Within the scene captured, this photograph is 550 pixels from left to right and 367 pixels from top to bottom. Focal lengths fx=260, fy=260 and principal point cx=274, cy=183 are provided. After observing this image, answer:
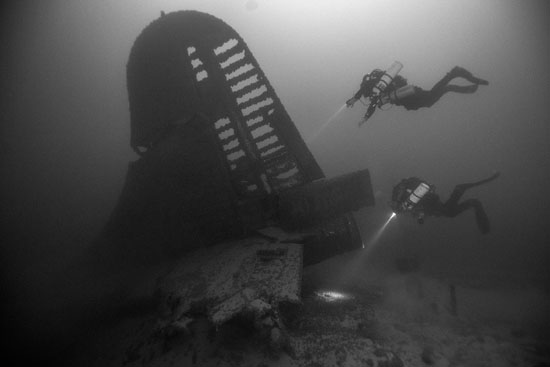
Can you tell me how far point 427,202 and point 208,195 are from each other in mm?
5512

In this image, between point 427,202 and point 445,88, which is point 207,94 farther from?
point 427,202

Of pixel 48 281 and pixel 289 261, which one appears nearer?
pixel 289 261

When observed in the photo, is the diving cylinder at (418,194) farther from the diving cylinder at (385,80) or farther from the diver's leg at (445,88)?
the diving cylinder at (385,80)

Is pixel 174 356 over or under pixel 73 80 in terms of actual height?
under

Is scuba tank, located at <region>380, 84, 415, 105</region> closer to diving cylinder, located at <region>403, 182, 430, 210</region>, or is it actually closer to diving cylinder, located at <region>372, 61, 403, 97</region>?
diving cylinder, located at <region>372, 61, 403, 97</region>

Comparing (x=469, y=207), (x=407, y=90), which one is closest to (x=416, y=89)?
(x=407, y=90)

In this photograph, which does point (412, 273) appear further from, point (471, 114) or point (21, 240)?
point (471, 114)

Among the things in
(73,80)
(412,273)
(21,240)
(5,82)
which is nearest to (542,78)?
(412,273)

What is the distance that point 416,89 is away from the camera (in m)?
5.16

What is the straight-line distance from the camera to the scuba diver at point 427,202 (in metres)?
6.36

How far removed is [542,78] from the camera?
4128 cm

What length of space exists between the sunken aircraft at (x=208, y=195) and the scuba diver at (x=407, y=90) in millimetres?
2191

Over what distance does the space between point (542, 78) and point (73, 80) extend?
73.7 meters

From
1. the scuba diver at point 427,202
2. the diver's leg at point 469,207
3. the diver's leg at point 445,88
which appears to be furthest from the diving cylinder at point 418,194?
the diver's leg at point 445,88
